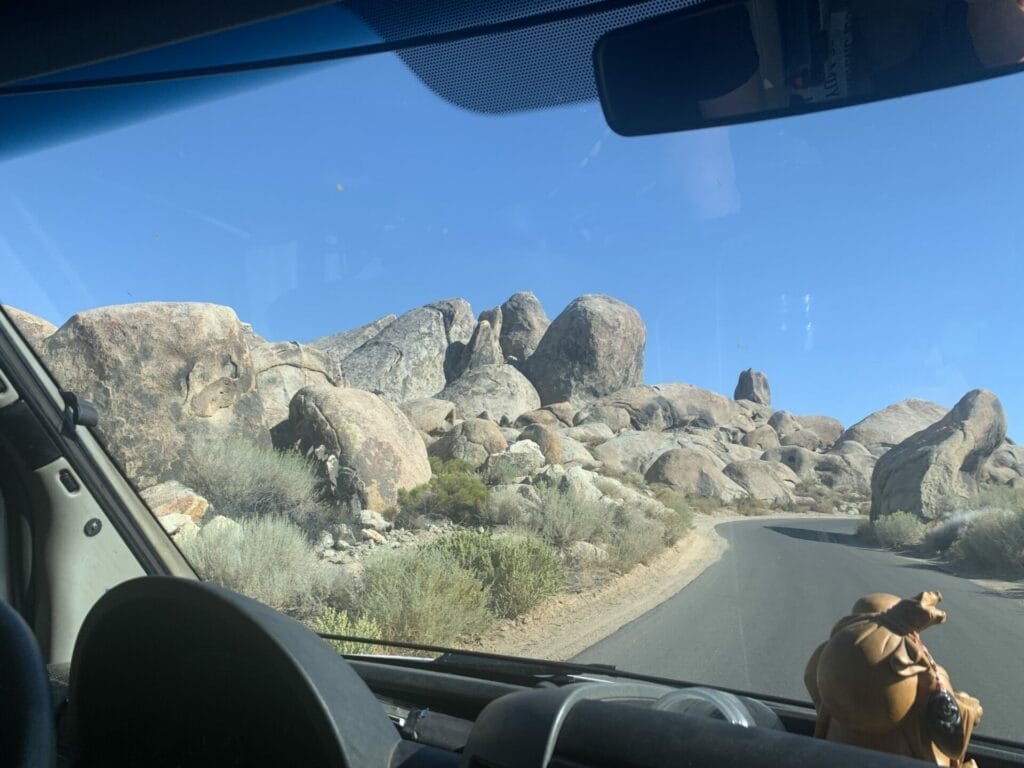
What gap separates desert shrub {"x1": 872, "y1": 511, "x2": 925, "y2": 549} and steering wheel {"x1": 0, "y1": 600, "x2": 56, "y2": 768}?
4386 millimetres

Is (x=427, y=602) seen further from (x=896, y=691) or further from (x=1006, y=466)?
(x=896, y=691)

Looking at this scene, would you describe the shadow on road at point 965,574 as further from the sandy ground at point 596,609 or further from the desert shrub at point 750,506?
the desert shrub at point 750,506

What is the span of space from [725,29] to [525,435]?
1567 centimetres

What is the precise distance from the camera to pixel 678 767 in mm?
1413

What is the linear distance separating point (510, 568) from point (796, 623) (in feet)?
7.71

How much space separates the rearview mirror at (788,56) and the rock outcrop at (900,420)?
2.08 m

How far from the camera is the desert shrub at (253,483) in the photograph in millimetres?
10023

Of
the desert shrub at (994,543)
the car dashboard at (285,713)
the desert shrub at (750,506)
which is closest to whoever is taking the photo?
the car dashboard at (285,713)

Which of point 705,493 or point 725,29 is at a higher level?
point 725,29

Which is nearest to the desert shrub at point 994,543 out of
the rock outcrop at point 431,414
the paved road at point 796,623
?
the paved road at point 796,623

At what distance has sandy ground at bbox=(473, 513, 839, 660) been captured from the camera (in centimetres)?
564

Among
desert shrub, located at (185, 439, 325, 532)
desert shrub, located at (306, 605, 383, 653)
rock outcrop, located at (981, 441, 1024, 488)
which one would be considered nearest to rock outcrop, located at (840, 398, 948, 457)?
rock outcrop, located at (981, 441, 1024, 488)

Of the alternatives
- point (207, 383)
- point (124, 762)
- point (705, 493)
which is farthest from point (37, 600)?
point (207, 383)

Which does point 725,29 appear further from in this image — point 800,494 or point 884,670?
point 800,494
